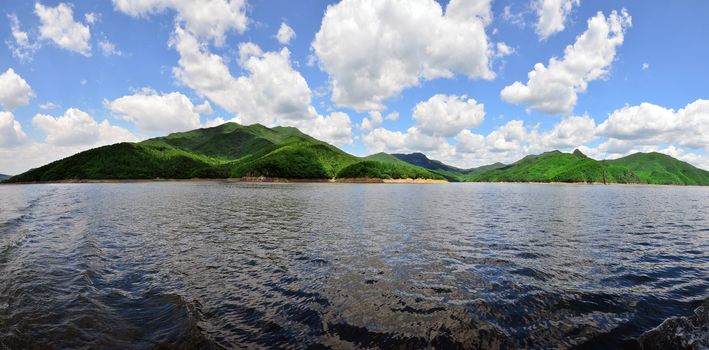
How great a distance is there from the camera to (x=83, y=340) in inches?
440

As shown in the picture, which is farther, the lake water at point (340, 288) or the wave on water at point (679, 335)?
the lake water at point (340, 288)

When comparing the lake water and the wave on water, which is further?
the lake water

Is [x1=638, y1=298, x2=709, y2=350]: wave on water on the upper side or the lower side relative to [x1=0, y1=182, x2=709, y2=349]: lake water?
lower

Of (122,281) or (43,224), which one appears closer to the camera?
(122,281)

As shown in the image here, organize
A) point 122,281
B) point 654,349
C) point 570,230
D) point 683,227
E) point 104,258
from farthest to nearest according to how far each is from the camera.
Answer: point 683,227 → point 570,230 → point 104,258 → point 122,281 → point 654,349

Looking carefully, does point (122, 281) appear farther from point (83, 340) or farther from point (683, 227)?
point (683, 227)

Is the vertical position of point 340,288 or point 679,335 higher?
point 340,288

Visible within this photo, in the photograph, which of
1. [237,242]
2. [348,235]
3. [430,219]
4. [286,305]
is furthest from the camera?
[430,219]

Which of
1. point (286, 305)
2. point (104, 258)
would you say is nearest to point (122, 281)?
point (104, 258)

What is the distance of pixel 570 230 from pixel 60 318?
41483mm

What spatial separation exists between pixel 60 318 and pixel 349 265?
13.6 metres

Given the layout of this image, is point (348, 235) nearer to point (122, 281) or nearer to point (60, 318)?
point (122, 281)

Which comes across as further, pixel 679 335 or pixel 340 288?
pixel 340 288

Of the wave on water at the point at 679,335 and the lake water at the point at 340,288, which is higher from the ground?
the lake water at the point at 340,288
